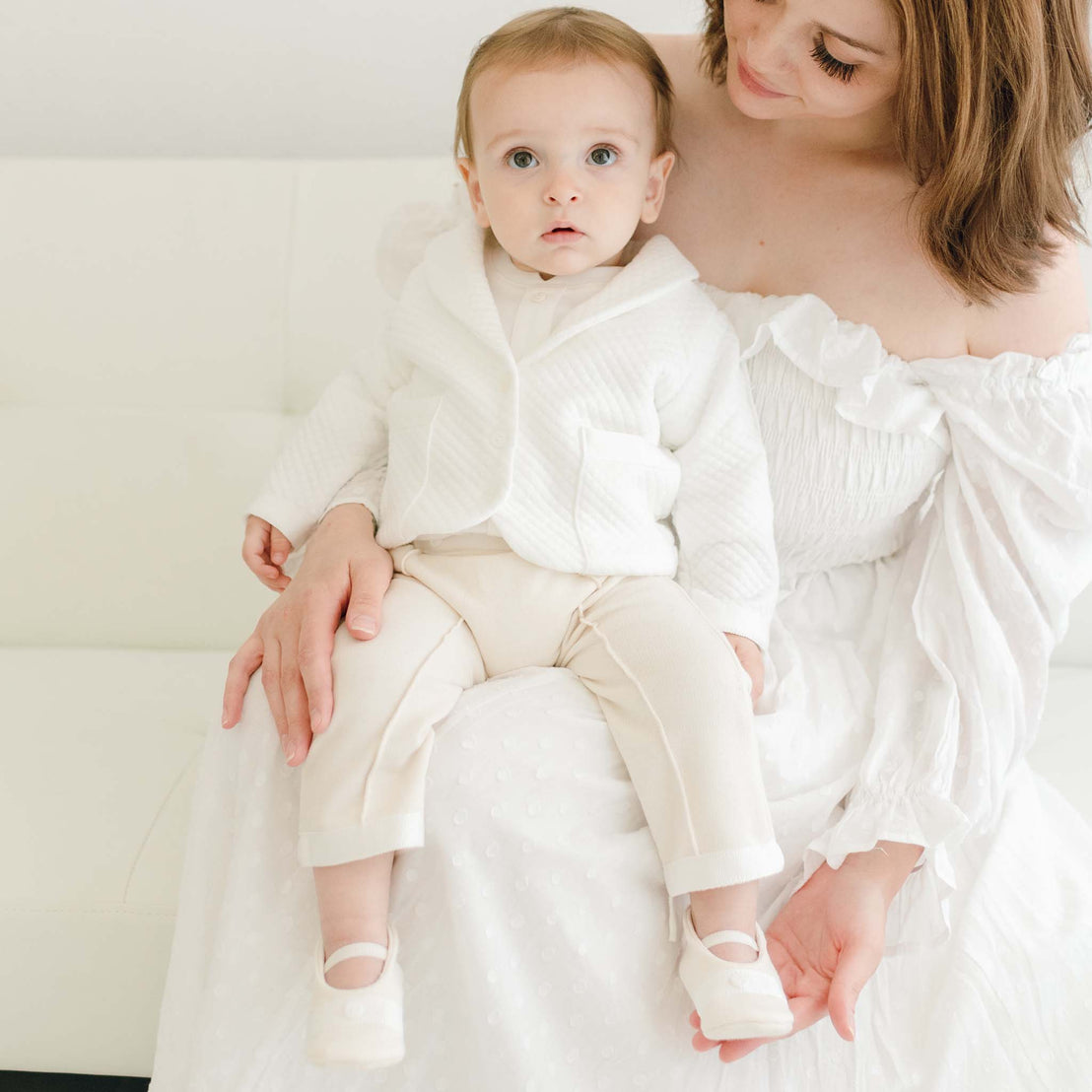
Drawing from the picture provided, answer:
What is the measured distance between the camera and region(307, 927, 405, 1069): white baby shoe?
95cm

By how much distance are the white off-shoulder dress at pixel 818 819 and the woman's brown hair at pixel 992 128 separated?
12 cm

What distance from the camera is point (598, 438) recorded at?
1.22 meters

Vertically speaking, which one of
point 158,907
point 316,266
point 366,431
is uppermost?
point 316,266

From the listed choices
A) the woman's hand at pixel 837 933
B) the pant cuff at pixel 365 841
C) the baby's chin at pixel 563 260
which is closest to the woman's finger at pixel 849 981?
the woman's hand at pixel 837 933

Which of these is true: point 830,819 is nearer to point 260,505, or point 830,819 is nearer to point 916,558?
point 916,558

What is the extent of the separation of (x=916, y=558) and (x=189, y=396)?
1112 mm

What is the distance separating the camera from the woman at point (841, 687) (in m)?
1.05

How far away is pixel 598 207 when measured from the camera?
1.23 m

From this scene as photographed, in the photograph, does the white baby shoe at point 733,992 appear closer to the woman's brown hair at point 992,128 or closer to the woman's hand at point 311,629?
the woman's hand at point 311,629

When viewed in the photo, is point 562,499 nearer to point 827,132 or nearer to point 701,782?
point 701,782

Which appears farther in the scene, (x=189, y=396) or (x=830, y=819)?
(x=189, y=396)

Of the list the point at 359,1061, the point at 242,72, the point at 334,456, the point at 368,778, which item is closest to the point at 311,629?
the point at 368,778

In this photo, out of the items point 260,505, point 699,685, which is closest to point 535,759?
point 699,685

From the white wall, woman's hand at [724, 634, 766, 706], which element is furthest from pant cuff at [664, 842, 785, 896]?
the white wall
